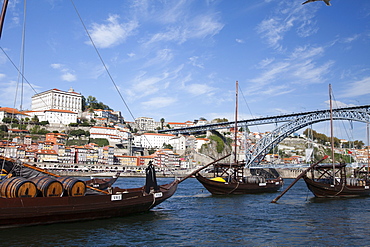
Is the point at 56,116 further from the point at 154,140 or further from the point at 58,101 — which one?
the point at 154,140

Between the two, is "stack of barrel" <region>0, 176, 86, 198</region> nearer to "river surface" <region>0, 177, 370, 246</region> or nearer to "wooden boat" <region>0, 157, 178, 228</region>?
"wooden boat" <region>0, 157, 178, 228</region>

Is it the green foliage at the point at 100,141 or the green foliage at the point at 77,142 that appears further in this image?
the green foliage at the point at 100,141

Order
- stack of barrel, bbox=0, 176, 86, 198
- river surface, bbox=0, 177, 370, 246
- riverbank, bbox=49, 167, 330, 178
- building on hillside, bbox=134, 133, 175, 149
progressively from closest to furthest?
river surface, bbox=0, 177, 370, 246, stack of barrel, bbox=0, 176, 86, 198, riverbank, bbox=49, 167, 330, 178, building on hillside, bbox=134, 133, 175, 149

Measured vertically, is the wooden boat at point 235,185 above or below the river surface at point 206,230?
above

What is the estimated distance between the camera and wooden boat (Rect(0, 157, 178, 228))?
11.0 m

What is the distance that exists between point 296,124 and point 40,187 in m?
48.9

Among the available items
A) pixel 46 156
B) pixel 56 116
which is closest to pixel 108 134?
pixel 56 116

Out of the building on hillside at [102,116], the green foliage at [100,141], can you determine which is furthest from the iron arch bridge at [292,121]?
the building on hillside at [102,116]

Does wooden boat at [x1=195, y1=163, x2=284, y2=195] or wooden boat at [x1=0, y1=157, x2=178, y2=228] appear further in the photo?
wooden boat at [x1=195, y1=163, x2=284, y2=195]

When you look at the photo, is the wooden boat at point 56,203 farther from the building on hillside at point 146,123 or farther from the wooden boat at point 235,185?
the building on hillside at point 146,123

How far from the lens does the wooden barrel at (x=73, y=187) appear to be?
1263 centimetres

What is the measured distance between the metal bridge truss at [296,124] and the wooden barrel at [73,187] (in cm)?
4258

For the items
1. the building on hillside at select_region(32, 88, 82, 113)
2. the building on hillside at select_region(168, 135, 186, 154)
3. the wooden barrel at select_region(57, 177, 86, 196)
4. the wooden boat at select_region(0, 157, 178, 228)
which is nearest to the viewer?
the wooden boat at select_region(0, 157, 178, 228)

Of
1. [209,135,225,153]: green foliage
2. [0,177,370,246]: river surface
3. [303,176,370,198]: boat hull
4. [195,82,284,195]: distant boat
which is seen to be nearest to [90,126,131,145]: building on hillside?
[209,135,225,153]: green foliage
